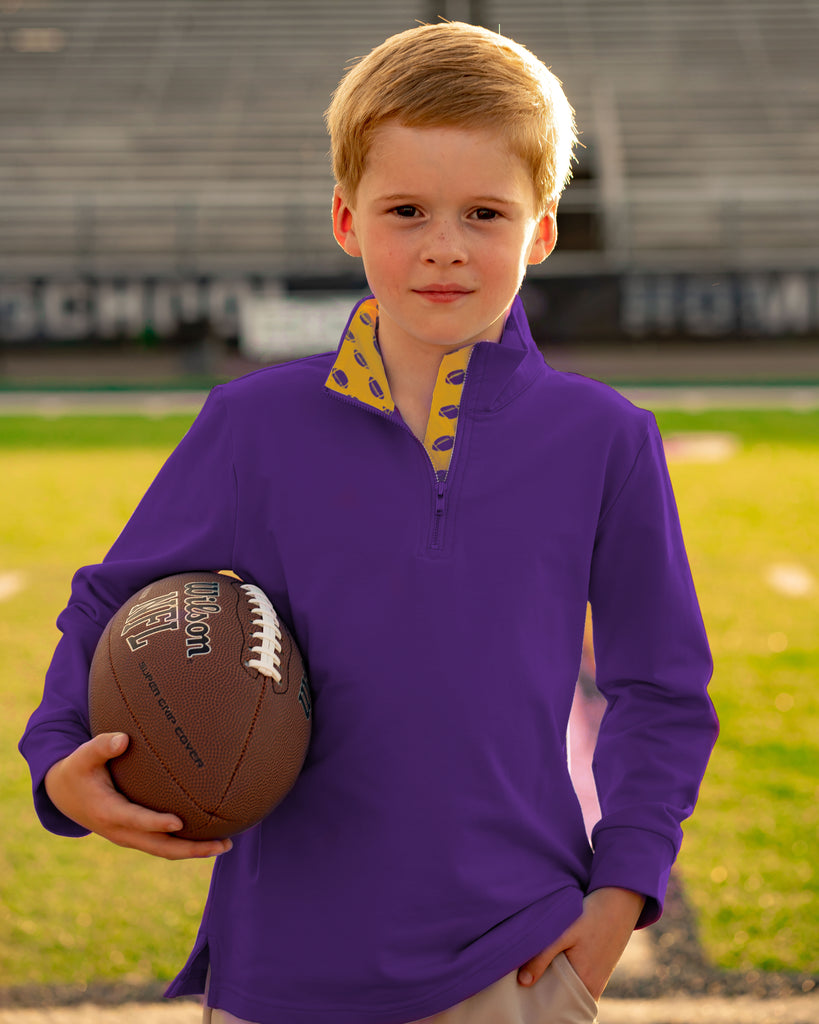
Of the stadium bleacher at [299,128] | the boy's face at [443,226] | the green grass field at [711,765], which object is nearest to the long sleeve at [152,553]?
the boy's face at [443,226]

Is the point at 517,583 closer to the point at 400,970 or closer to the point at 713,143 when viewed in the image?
the point at 400,970

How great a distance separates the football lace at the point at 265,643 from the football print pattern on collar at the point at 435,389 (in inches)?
10.3

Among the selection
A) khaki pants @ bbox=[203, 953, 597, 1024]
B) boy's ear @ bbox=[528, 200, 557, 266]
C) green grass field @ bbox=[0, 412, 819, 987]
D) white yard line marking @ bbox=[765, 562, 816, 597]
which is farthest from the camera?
white yard line marking @ bbox=[765, 562, 816, 597]

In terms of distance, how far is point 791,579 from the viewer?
6039mm

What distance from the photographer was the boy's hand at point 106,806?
138 cm

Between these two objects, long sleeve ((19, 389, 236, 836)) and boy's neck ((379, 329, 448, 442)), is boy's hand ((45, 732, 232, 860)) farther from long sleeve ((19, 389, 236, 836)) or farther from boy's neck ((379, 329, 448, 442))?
boy's neck ((379, 329, 448, 442))

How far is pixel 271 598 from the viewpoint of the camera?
5.01 ft

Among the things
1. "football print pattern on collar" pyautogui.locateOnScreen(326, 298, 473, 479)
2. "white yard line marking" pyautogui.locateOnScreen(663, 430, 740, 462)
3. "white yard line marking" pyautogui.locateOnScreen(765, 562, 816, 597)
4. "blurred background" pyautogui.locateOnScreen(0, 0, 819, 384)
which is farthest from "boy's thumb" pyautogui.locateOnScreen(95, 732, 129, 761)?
"blurred background" pyautogui.locateOnScreen(0, 0, 819, 384)

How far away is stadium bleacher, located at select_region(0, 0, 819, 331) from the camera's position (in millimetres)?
18609

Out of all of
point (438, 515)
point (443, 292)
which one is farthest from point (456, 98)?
point (438, 515)

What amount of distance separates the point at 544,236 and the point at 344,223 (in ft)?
0.86

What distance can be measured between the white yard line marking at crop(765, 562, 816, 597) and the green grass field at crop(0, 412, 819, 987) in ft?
0.17

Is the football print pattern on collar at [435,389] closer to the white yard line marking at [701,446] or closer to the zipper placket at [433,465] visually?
the zipper placket at [433,465]

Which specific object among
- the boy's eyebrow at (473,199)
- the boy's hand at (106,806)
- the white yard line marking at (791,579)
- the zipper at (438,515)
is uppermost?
the boy's eyebrow at (473,199)
